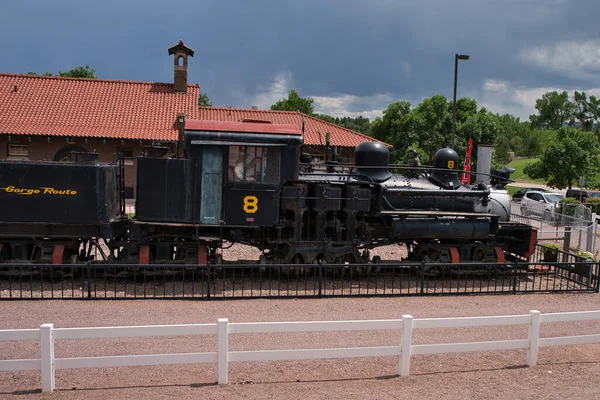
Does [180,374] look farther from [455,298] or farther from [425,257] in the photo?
[425,257]

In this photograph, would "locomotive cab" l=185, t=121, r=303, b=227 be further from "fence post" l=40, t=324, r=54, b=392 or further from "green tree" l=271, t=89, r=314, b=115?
"green tree" l=271, t=89, r=314, b=115

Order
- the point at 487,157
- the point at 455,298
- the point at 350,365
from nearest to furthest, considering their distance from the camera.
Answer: the point at 350,365 → the point at 455,298 → the point at 487,157

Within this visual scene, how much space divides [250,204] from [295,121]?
20224mm

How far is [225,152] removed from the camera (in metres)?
10.8

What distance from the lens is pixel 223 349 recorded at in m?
5.63

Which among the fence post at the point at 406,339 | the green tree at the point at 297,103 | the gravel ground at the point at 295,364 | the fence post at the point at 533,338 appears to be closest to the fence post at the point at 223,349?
the gravel ground at the point at 295,364

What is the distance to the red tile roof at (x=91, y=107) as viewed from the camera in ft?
79.4

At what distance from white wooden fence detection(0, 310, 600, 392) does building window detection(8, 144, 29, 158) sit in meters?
Result: 21.8

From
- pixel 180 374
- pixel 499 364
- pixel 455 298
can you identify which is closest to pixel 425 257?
pixel 455 298

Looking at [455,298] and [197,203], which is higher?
[197,203]

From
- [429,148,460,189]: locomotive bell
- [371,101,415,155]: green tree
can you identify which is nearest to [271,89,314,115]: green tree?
[371,101,415,155]: green tree

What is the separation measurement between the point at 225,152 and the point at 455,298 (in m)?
5.37

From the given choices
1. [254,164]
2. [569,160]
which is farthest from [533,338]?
[569,160]

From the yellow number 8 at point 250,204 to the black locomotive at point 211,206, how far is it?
0.02 meters
